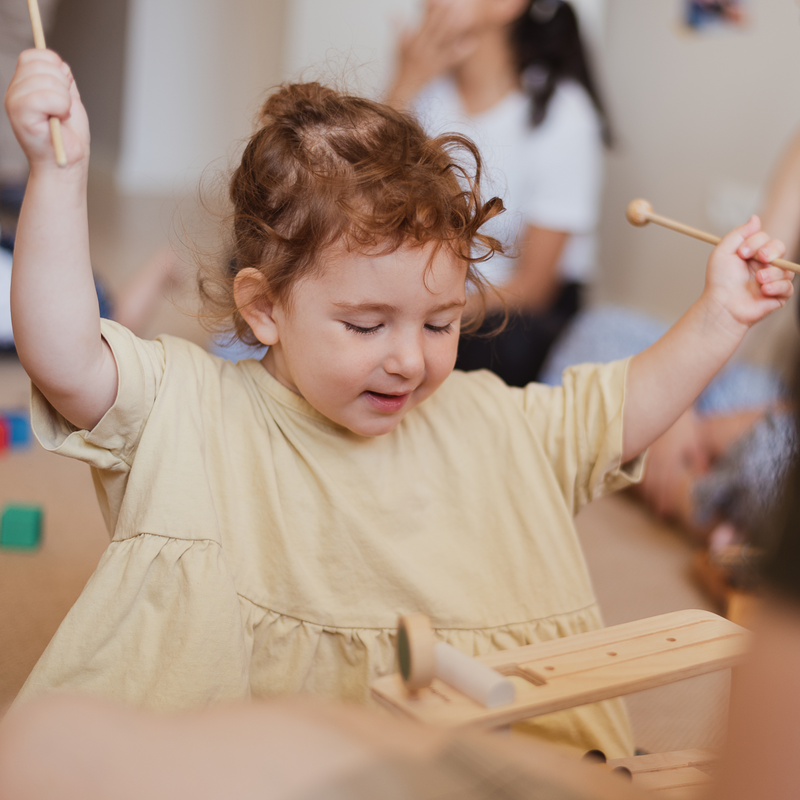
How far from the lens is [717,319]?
2.65 ft

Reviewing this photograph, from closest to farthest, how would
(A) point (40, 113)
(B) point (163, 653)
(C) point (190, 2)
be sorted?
(A) point (40, 113)
(B) point (163, 653)
(C) point (190, 2)

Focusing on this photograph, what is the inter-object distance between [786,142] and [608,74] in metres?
0.74

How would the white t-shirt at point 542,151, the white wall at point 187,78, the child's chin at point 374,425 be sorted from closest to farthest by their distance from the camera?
the child's chin at point 374,425 < the white t-shirt at point 542,151 < the white wall at point 187,78

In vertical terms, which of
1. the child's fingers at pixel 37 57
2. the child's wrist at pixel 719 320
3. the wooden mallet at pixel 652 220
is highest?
the child's fingers at pixel 37 57

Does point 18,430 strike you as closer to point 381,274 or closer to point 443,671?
point 381,274

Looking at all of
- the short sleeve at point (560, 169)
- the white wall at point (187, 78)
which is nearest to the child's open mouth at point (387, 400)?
the short sleeve at point (560, 169)

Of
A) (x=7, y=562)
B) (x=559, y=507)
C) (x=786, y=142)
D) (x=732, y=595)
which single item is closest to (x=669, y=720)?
(x=732, y=595)

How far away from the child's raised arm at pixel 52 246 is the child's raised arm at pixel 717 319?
488mm

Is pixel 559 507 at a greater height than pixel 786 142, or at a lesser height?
lesser

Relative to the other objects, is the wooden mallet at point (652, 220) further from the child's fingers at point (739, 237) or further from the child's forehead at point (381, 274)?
the child's forehead at point (381, 274)

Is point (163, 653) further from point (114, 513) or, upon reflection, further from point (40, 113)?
point (40, 113)

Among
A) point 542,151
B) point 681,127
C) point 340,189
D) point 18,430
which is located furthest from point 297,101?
point 681,127

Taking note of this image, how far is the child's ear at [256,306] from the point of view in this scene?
0.80 meters

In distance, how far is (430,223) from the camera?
751mm
